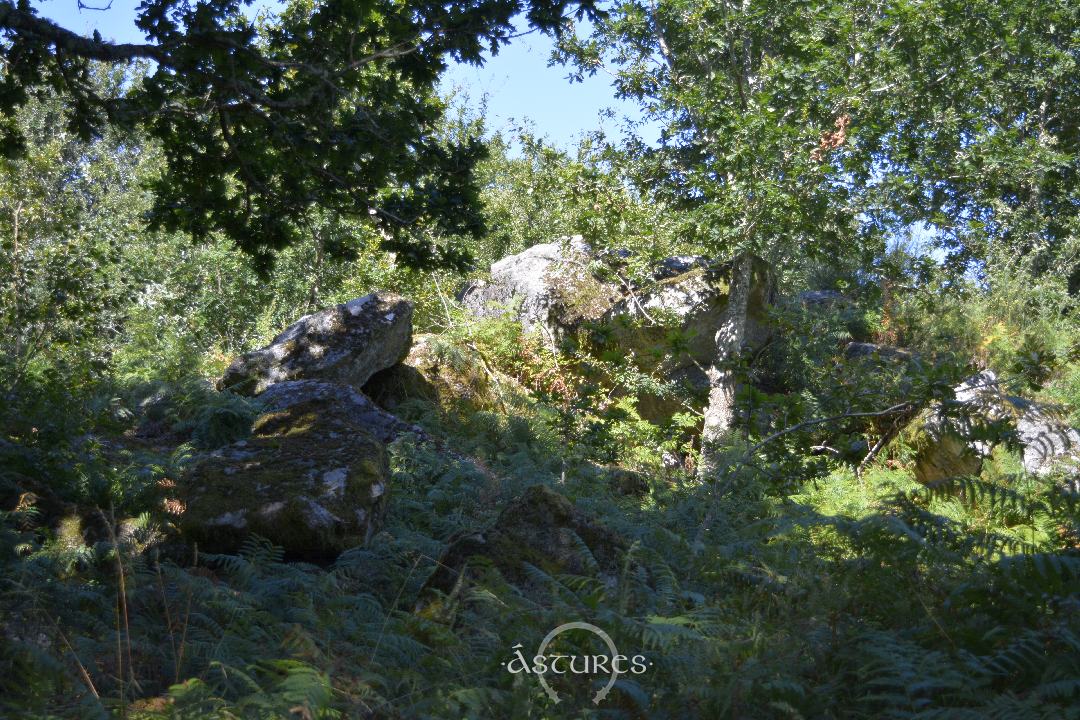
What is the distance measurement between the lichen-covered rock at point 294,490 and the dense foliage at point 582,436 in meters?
0.21

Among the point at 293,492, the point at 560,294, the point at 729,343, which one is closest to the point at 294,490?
the point at 293,492

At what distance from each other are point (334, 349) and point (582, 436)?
13.6 feet

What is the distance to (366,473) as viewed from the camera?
257 inches

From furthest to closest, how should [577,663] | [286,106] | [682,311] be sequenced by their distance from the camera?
[682,311] → [286,106] → [577,663]

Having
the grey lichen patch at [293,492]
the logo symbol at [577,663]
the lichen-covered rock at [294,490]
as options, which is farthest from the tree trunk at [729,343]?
the logo symbol at [577,663]

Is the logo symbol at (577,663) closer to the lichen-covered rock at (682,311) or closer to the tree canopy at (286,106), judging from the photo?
the tree canopy at (286,106)

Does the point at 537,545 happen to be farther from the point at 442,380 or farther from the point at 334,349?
the point at 442,380

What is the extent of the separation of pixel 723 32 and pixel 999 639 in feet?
40.2

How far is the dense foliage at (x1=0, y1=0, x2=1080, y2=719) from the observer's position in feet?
11.5

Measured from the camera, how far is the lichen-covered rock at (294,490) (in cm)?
580

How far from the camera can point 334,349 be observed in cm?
1150

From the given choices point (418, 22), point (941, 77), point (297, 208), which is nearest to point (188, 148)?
point (297, 208)

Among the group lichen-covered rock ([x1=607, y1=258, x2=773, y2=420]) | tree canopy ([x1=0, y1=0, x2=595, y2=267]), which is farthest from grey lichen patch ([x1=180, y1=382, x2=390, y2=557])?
lichen-covered rock ([x1=607, y1=258, x2=773, y2=420])

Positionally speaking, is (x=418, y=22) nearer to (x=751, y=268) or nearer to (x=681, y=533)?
(x=681, y=533)
